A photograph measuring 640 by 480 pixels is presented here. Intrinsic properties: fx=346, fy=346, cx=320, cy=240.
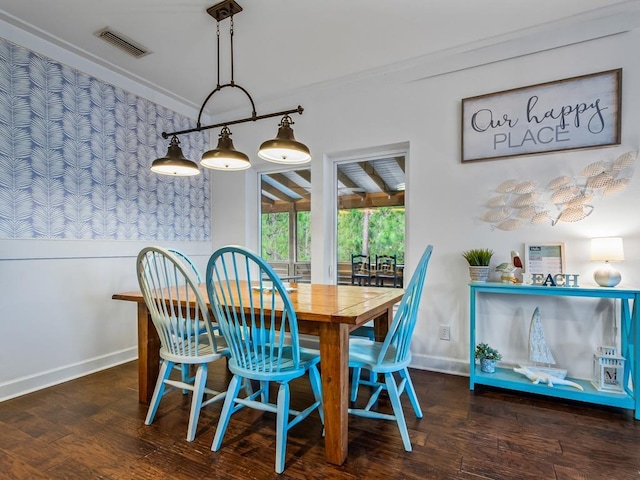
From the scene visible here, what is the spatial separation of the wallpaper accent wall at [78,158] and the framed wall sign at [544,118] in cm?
281

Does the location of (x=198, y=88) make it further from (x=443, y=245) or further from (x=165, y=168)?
(x=443, y=245)

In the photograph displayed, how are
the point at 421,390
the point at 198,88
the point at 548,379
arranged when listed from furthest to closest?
the point at 198,88
the point at 421,390
the point at 548,379

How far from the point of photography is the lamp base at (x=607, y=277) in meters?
2.15

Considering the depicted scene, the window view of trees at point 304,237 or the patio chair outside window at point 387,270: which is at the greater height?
the window view of trees at point 304,237

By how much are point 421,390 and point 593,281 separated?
55.0 inches

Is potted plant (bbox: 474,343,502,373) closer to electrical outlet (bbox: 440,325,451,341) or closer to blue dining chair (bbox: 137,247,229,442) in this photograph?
electrical outlet (bbox: 440,325,451,341)

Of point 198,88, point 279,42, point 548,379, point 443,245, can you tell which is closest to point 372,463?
point 548,379

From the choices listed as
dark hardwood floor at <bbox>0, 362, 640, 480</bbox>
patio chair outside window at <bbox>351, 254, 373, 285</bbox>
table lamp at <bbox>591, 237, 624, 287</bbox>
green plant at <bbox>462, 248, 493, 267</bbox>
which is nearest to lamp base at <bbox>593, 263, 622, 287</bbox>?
table lamp at <bbox>591, 237, 624, 287</bbox>

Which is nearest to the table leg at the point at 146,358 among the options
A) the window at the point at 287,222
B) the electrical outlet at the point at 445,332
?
the window at the point at 287,222

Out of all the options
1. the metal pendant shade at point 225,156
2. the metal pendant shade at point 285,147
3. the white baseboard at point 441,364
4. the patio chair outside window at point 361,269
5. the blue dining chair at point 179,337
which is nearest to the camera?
the blue dining chair at point 179,337

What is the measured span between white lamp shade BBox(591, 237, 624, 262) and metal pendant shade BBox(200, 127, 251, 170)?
2.32 metres

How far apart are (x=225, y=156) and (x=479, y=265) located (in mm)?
1928

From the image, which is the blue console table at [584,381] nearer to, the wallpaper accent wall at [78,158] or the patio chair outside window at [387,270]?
the patio chair outside window at [387,270]

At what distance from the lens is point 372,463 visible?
160 centimetres
